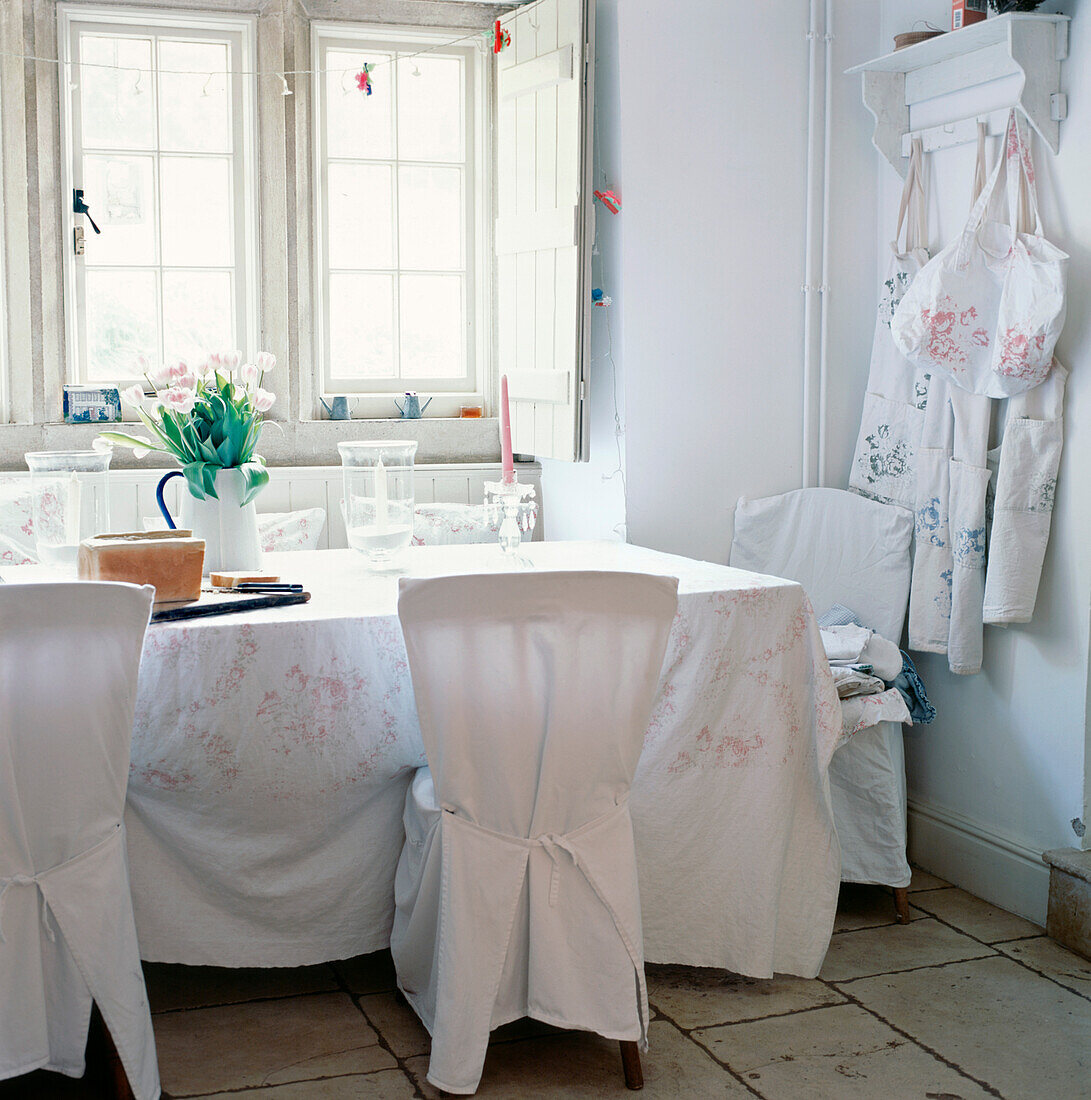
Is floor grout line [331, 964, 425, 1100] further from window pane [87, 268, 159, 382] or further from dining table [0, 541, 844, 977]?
window pane [87, 268, 159, 382]

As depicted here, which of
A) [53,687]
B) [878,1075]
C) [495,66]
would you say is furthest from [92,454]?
[495,66]

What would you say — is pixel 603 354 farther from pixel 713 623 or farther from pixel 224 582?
pixel 224 582

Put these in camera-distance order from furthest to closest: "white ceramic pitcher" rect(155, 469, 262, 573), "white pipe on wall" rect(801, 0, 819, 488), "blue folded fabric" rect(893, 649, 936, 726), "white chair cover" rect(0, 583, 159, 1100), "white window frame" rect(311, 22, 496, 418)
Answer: "white window frame" rect(311, 22, 496, 418) → "white pipe on wall" rect(801, 0, 819, 488) → "blue folded fabric" rect(893, 649, 936, 726) → "white ceramic pitcher" rect(155, 469, 262, 573) → "white chair cover" rect(0, 583, 159, 1100)

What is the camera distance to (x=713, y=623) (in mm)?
2338

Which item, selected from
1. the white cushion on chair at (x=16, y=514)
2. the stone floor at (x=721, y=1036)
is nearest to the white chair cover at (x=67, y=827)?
the stone floor at (x=721, y=1036)

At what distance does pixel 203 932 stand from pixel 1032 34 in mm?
2423

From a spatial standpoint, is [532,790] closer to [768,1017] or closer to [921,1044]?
[768,1017]

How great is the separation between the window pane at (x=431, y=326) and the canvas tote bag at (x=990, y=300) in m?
1.50

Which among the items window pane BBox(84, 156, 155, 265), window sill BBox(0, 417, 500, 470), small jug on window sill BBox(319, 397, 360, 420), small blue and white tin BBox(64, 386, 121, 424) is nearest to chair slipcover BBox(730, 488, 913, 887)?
window sill BBox(0, 417, 500, 470)

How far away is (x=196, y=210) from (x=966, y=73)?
2.16 m

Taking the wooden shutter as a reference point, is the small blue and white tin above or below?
below

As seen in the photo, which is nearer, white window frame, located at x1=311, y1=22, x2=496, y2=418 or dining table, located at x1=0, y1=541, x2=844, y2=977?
dining table, located at x1=0, y1=541, x2=844, y2=977

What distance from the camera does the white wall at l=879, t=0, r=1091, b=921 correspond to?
260 centimetres

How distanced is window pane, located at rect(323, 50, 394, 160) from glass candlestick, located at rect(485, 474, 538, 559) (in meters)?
1.55
